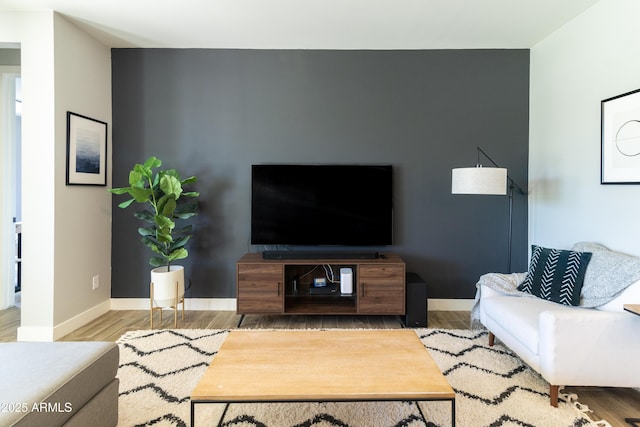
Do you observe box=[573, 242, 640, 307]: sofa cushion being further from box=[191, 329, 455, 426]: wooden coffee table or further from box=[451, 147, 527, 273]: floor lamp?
box=[191, 329, 455, 426]: wooden coffee table

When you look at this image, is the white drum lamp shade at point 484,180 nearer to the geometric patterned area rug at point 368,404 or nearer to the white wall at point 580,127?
the white wall at point 580,127

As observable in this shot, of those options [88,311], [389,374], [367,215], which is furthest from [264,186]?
[389,374]

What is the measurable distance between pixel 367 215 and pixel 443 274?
1020 mm

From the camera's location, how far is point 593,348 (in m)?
1.86

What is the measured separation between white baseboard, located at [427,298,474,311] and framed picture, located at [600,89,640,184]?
161cm

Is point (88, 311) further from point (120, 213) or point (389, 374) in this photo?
point (389, 374)

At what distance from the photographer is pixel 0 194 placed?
138 inches

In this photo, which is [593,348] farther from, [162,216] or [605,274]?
[162,216]

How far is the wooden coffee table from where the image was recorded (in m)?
1.36

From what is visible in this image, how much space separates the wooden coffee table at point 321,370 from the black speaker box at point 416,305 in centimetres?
111

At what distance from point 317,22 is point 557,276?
273 cm

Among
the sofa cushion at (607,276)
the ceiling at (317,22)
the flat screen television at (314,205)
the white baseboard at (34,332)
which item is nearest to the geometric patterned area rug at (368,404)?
the sofa cushion at (607,276)

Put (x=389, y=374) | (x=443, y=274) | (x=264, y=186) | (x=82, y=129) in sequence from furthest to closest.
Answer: (x=443, y=274)
(x=264, y=186)
(x=82, y=129)
(x=389, y=374)

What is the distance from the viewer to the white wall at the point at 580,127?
7.75 ft
